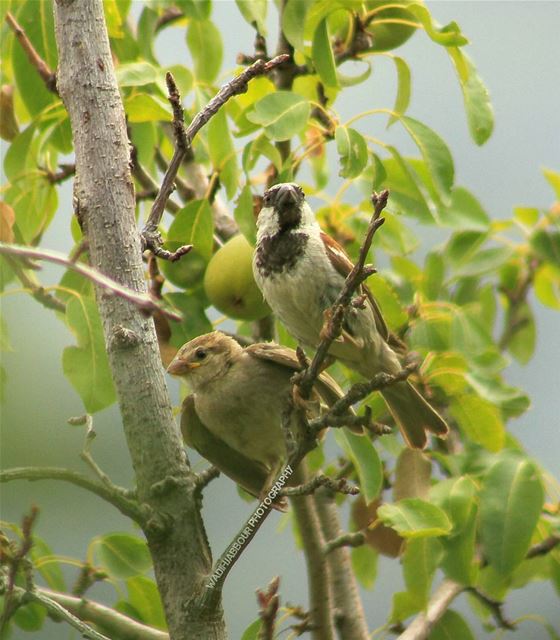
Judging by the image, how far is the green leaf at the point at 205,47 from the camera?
3.20 m

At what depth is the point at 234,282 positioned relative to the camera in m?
2.57

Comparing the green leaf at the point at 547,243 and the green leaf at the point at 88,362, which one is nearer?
the green leaf at the point at 88,362

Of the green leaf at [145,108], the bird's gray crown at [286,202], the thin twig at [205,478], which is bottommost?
the thin twig at [205,478]

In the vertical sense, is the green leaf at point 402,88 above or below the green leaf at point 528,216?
above

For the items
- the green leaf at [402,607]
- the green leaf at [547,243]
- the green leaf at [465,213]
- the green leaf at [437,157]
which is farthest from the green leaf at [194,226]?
the green leaf at [547,243]

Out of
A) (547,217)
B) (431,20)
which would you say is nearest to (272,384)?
(431,20)

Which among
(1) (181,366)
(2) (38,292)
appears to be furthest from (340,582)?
(2) (38,292)

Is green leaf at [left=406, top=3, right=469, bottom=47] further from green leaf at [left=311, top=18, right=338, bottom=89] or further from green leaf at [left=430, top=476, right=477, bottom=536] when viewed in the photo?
green leaf at [left=430, top=476, right=477, bottom=536]

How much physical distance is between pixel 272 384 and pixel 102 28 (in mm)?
1012

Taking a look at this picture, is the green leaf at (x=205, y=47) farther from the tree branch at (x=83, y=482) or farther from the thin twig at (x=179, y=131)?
the tree branch at (x=83, y=482)

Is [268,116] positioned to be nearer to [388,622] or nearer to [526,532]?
[526,532]

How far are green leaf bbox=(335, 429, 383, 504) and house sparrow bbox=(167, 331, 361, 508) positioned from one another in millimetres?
111

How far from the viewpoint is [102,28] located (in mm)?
1996

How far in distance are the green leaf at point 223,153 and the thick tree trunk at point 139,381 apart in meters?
0.60
